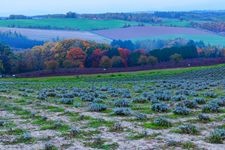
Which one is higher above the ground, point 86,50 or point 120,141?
point 120,141

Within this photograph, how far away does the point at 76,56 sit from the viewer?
126m

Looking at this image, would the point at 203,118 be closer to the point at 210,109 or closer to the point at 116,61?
the point at 210,109

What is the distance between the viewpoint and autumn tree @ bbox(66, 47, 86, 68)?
12448 cm

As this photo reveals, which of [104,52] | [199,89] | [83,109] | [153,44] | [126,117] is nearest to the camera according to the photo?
[126,117]

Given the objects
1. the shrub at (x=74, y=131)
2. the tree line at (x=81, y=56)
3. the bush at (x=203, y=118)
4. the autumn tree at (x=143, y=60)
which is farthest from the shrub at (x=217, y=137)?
the autumn tree at (x=143, y=60)

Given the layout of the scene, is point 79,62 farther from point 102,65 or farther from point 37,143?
point 37,143

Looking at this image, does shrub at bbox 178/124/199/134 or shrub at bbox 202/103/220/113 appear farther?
shrub at bbox 202/103/220/113

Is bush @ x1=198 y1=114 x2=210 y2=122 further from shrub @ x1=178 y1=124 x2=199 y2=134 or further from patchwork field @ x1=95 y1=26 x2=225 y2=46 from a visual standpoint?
patchwork field @ x1=95 y1=26 x2=225 y2=46

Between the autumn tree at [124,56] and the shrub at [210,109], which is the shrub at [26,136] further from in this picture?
the autumn tree at [124,56]

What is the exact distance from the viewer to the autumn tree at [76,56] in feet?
408

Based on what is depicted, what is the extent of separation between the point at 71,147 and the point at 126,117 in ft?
21.8

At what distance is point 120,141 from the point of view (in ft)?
53.7

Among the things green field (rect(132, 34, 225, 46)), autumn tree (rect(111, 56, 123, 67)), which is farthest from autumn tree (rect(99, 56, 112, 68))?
green field (rect(132, 34, 225, 46))

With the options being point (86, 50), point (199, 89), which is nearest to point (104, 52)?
point (86, 50)
